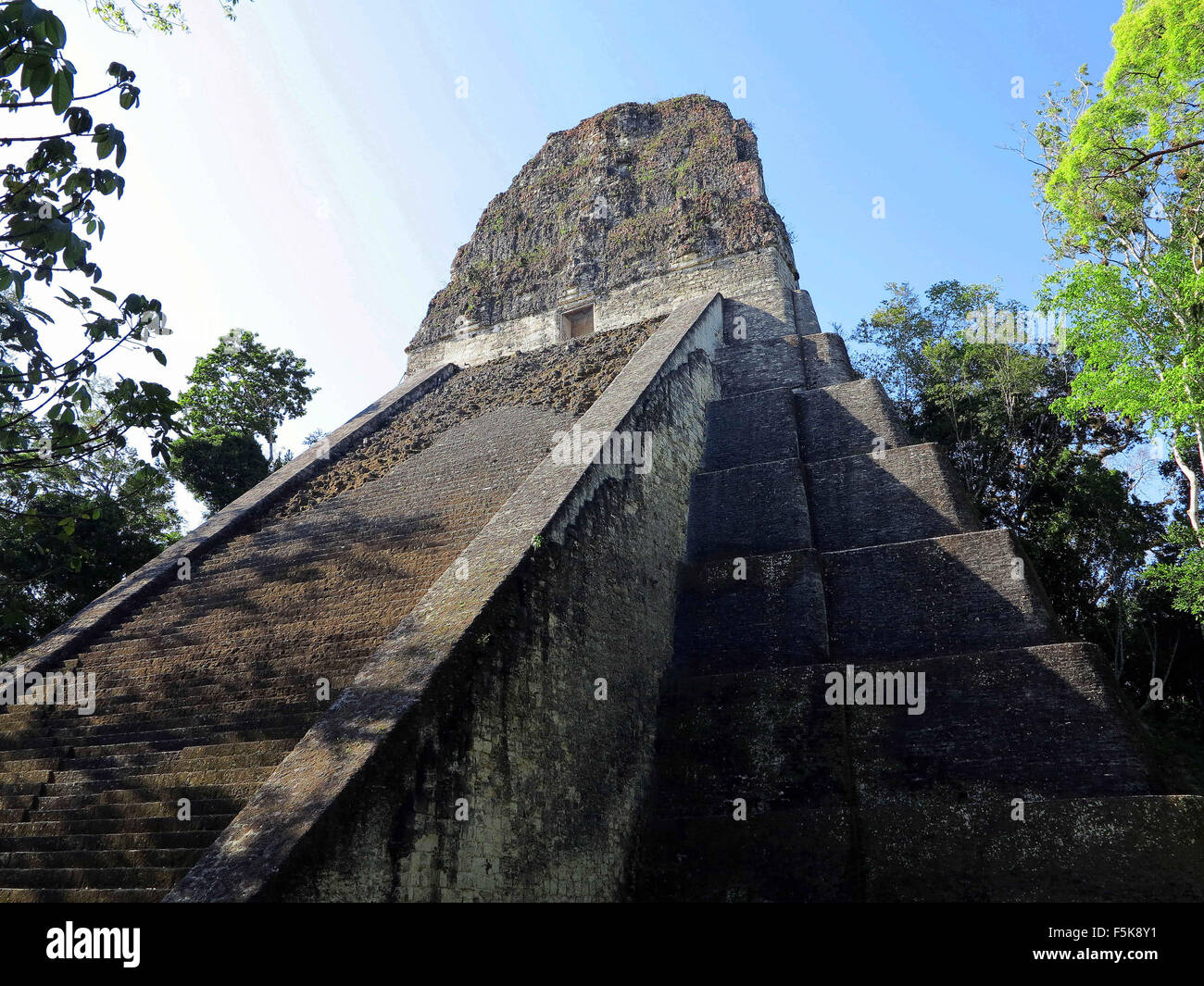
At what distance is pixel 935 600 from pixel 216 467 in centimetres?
1225

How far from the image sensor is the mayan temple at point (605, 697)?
5059 millimetres

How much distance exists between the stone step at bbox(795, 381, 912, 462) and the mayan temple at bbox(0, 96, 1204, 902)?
7 centimetres

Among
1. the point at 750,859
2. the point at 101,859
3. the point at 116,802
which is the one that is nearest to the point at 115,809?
the point at 116,802

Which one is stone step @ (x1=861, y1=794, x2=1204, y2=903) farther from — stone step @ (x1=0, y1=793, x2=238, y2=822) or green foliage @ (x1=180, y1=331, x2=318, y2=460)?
green foliage @ (x1=180, y1=331, x2=318, y2=460)

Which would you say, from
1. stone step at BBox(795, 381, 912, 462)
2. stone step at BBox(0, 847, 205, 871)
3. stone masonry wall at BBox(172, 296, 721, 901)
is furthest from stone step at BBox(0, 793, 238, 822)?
stone step at BBox(795, 381, 912, 462)

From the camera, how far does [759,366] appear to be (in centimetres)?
1323

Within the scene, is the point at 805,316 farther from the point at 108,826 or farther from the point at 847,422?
the point at 108,826

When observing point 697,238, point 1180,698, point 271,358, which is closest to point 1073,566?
point 1180,698

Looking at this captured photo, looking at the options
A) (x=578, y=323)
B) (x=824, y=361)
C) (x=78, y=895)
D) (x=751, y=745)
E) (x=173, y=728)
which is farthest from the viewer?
(x=578, y=323)

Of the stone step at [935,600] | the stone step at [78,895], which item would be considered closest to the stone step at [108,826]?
the stone step at [78,895]

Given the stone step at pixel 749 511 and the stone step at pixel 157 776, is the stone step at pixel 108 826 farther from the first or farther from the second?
the stone step at pixel 749 511

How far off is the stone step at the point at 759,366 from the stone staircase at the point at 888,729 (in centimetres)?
334

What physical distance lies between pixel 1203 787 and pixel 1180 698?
454cm
